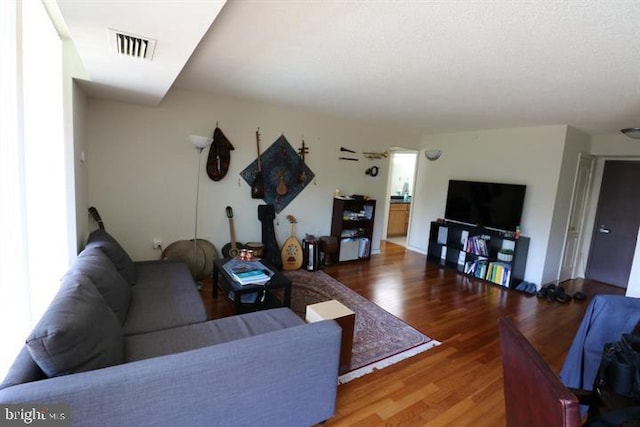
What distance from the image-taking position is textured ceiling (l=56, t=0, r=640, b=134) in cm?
155

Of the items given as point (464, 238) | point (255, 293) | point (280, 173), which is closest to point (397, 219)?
point (464, 238)

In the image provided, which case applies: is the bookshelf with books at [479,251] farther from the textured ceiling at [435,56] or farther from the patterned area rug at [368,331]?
the patterned area rug at [368,331]

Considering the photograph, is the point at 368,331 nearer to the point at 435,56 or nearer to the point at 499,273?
the point at 435,56

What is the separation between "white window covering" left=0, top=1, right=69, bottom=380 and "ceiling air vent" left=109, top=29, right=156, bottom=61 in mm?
358

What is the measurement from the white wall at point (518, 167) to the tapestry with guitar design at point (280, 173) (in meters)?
2.57

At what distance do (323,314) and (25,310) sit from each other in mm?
1533

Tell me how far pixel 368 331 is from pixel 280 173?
2.56m

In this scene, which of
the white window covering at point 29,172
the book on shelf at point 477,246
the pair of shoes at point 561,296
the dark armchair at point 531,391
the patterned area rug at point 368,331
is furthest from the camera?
the book on shelf at point 477,246

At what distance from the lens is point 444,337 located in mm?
2773

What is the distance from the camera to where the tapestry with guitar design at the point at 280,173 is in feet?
13.9

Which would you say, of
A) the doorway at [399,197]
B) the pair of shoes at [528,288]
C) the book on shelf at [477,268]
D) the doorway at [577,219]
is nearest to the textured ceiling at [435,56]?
the doorway at [577,219]

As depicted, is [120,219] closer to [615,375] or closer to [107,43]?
[107,43]

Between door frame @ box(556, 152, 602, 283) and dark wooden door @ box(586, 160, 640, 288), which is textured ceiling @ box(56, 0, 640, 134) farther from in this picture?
dark wooden door @ box(586, 160, 640, 288)

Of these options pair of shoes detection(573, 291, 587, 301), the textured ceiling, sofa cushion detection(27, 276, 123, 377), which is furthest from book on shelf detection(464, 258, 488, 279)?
sofa cushion detection(27, 276, 123, 377)
